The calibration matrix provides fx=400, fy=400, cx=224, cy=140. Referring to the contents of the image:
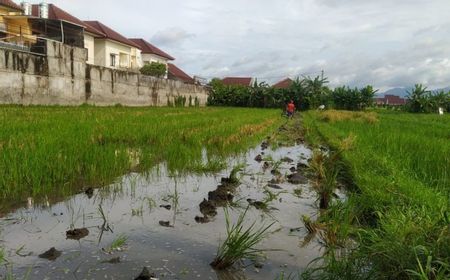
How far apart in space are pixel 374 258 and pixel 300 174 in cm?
300

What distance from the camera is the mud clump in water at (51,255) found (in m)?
2.17

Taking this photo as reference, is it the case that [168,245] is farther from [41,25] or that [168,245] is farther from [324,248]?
[41,25]

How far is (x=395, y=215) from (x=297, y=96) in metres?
32.8

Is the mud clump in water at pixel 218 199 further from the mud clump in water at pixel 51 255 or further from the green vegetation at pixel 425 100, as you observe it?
the green vegetation at pixel 425 100

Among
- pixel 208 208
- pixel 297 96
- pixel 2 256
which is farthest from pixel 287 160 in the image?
pixel 297 96

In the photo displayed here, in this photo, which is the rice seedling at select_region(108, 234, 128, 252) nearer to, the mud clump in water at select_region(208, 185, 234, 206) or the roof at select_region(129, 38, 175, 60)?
the mud clump in water at select_region(208, 185, 234, 206)

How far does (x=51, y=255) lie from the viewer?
2.18 meters

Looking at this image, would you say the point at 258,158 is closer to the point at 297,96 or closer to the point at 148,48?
the point at 297,96

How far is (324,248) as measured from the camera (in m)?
2.59

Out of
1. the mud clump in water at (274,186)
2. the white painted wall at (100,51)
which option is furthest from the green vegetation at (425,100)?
the mud clump in water at (274,186)

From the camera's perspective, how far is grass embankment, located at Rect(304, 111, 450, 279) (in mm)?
1850

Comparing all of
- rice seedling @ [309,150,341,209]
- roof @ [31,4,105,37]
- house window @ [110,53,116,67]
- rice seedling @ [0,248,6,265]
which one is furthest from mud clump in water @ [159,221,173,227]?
house window @ [110,53,116,67]

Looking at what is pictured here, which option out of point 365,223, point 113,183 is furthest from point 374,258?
point 113,183

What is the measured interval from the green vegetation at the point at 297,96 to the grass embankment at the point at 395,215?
28.9 meters
